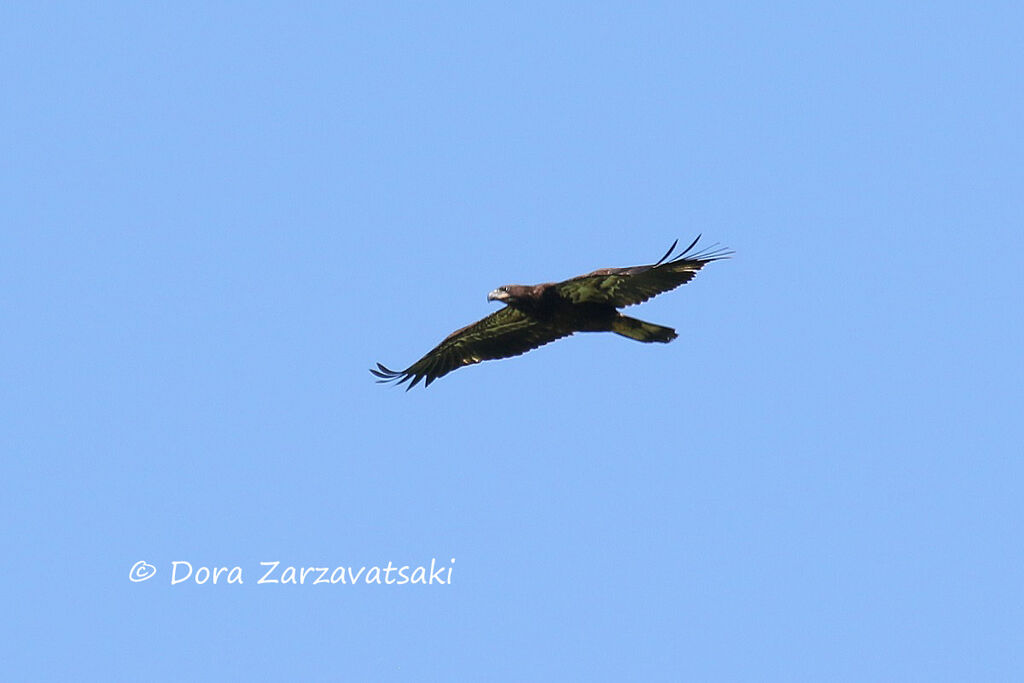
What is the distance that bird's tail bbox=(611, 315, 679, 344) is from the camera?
22406 mm

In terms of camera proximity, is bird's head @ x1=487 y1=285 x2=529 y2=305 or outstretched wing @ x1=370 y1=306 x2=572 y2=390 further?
outstretched wing @ x1=370 y1=306 x2=572 y2=390

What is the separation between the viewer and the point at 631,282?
868 inches

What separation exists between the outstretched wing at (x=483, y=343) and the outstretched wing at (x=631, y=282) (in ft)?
3.93

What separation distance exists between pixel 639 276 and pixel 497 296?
2.05 meters

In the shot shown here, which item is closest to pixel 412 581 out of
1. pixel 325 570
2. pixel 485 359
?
pixel 325 570

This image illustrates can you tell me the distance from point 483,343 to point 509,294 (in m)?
2.23

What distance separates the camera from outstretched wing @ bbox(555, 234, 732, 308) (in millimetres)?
21719

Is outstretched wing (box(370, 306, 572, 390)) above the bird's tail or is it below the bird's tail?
above

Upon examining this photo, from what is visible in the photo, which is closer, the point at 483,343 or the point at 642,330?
the point at 642,330

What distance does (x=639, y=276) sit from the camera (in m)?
21.9

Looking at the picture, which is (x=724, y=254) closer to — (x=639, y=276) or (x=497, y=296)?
(x=639, y=276)

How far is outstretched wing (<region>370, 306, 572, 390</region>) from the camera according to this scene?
2388 cm

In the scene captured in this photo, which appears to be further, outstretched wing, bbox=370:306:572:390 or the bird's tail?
outstretched wing, bbox=370:306:572:390

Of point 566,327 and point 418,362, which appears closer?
point 566,327
